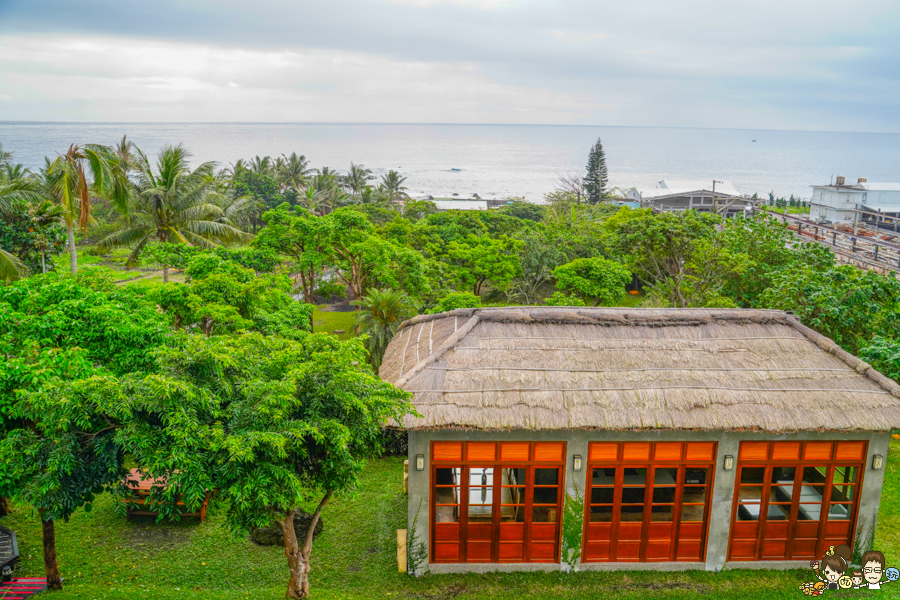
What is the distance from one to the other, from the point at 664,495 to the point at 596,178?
6988cm

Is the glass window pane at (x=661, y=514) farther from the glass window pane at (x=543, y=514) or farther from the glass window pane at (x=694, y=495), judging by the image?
the glass window pane at (x=543, y=514)

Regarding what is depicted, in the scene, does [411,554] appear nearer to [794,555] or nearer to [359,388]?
[359,388]

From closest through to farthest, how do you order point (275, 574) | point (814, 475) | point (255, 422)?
1. point (255, 422)
2. point (275, 574)
3. point (814, 475)

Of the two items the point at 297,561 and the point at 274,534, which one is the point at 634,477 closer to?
the point at 297,561

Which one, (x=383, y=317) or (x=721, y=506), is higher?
(x=383, y=317)

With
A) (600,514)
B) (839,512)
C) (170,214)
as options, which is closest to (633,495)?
(600,514)

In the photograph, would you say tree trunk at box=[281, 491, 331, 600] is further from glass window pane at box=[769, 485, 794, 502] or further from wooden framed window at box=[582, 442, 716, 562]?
glass window pane at box=[769, 485, 794, 502]

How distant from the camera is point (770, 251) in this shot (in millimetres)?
21688

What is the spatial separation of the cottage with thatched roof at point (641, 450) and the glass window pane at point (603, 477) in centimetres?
3

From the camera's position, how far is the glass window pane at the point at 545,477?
12055mm

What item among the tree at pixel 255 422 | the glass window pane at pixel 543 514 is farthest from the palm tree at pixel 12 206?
the glass window pane at pixel 543 514

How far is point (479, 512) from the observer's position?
39.8 ft

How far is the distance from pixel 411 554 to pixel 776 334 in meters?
8.56

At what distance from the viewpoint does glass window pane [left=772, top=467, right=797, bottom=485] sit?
1220 centimetres
